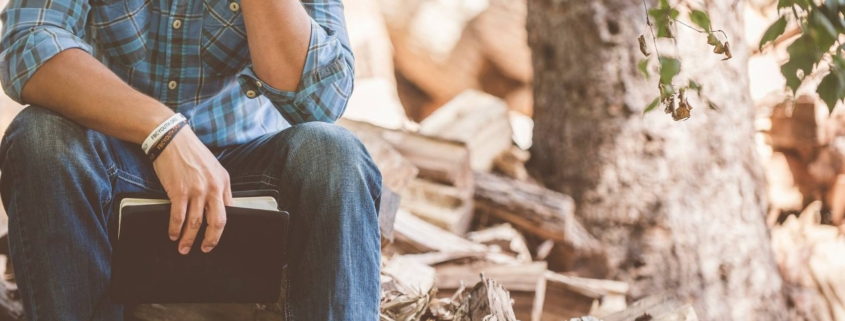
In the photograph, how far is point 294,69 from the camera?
1.60 m

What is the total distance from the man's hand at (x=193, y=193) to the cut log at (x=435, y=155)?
4.85 ft

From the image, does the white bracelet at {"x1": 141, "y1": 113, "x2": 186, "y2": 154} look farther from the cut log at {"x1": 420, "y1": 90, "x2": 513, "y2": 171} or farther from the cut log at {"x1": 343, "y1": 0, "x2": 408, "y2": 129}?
the cut log at {"x1": 343, "y1": 0, "x2": 408, "y2": 129}

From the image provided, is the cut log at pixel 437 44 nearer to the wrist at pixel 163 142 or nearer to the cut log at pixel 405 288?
the cut log at pixel 405 288

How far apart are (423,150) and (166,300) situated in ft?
5.58

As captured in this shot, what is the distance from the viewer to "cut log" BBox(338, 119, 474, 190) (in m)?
2.97

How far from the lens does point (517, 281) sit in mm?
2461

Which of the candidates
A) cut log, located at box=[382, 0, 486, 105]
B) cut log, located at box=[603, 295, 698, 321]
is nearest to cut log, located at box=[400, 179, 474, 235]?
cut log, located at box=[603, 295, 698, 321]

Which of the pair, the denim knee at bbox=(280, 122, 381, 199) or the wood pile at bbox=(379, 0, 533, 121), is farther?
the wood pile at bbox=(379, 0, 533, 121)

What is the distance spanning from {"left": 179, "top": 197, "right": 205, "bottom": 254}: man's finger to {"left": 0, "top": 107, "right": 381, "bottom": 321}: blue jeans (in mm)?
189

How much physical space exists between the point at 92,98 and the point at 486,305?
35.2 inches

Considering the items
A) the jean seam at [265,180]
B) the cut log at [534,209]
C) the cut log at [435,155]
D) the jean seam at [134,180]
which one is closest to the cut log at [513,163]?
the cut log at [534,209]

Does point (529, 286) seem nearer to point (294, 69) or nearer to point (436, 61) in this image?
point (294, 69)

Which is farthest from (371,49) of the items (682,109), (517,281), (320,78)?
(682,109)

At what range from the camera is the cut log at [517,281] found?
2447 millimetres
